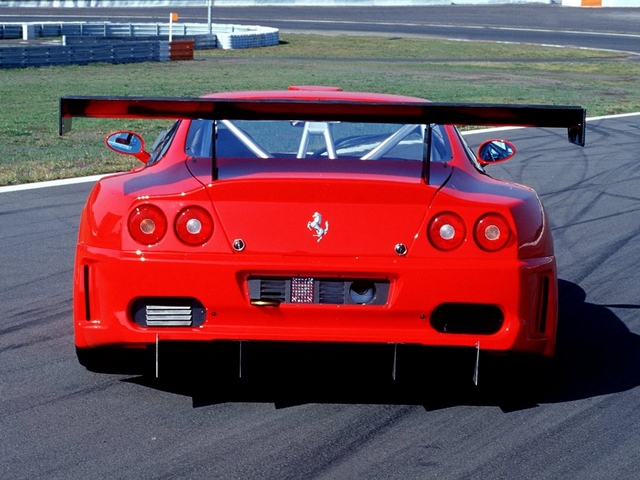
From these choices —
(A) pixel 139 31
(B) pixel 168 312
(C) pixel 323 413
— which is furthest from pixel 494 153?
(A) pixel 139 31

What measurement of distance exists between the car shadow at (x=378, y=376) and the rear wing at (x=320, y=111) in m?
0.85

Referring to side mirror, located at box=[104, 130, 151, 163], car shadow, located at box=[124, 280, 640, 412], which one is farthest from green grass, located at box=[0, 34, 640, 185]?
car shadow, located at box=[124, 280, 640, 412]

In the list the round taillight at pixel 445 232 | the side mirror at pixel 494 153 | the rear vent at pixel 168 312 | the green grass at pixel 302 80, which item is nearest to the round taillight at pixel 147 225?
the rear vent at pixel 168 312

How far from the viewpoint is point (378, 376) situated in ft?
16.1

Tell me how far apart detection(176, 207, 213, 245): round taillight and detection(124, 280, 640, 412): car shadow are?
40 cm

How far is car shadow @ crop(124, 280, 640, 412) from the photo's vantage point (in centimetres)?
421

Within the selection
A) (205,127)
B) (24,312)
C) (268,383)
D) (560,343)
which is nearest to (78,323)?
(268,383)

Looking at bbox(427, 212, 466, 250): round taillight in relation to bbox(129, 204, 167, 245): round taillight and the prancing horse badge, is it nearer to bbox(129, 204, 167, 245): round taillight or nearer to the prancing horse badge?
the prancing horse badge

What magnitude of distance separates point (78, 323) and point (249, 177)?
889 mm

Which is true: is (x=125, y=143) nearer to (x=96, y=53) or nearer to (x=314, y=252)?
(x=314, y=252)

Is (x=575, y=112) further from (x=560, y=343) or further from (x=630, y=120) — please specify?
(x=630, y=120)

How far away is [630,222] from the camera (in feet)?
29.5

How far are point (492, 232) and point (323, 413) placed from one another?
98 centimetres

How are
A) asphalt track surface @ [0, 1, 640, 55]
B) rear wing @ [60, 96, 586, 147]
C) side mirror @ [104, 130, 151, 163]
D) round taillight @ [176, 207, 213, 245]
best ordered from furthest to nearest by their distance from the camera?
asphalt track surface @ [0, 1, 640, 55] → side mirror @ [104, 130, 151, 163] → round taillight @ [176, 207, 213, 245] → rear wing @ [60, 96, 586, 147]
